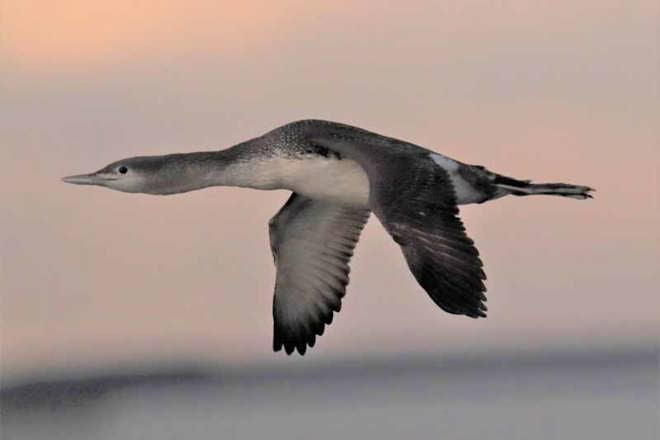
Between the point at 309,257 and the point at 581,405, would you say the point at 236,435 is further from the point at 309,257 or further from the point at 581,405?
the point at 309,257

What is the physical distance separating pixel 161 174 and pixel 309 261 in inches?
74.2

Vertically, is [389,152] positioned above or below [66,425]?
above

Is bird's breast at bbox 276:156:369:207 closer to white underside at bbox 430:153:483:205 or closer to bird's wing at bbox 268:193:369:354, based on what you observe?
white underside at bbox 430:153:483:205

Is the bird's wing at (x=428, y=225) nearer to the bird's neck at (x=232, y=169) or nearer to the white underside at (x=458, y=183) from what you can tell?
the white underside at (x=458, y=183)

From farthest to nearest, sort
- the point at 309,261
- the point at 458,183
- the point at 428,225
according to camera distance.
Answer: the point at 309,261 → the point at 458,183 → the point at 428,225

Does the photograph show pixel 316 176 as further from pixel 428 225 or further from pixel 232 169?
pixel 428 225

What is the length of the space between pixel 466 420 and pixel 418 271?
23.2 metres

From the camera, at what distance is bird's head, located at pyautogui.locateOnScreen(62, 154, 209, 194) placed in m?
15.3

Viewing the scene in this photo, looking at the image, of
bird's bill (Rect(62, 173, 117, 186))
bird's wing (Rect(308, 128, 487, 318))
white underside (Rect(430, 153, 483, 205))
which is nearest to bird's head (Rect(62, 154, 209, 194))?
bird's bill (Rect(62, 173, 117, 186))

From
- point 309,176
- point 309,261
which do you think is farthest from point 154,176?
point 309,261

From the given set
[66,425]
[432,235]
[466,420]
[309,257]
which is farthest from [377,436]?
[432,235]

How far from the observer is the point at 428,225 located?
13.3 m

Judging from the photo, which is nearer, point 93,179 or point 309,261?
point 93,179

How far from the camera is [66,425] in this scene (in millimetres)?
37094
